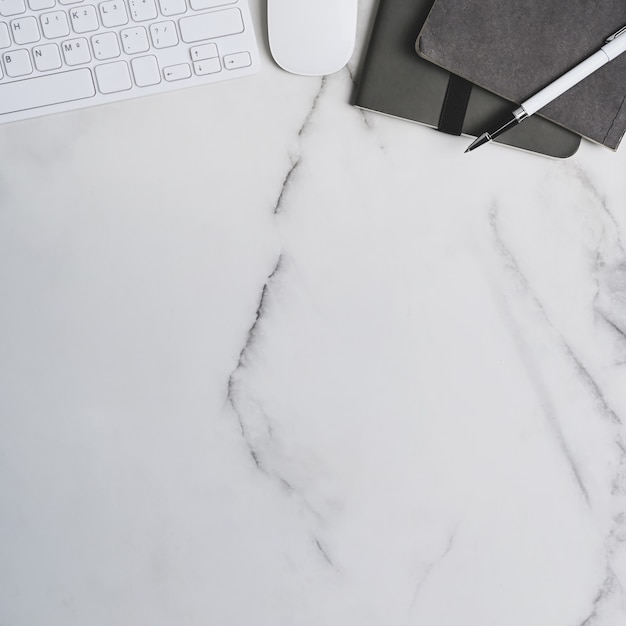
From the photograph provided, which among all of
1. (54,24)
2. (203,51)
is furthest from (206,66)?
(54,24)

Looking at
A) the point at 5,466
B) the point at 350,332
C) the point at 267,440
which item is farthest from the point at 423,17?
the point at 5,466

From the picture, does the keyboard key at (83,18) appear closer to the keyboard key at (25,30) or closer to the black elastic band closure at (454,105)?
the keyboard key at (25,30)

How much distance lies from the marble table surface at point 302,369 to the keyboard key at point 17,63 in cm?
4

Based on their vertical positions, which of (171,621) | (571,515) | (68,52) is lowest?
(171,621)

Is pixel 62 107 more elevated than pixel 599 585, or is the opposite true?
pixel 62 107

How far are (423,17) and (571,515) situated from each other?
1.44ft

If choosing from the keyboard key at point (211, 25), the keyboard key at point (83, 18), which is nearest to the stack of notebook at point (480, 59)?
the keyboard key at point (211, 25)

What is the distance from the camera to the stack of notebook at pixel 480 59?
0.56 metres

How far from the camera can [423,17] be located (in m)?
0.56

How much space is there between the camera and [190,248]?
1.90 feet

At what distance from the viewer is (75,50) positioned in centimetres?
55

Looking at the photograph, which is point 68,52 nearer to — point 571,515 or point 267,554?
point 267,554

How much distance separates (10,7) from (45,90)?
0.21 ft

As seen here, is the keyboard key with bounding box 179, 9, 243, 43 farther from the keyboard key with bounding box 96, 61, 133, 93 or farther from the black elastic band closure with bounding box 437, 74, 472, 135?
the black elastic band closure with bounding box 437, 74, 472, 135
